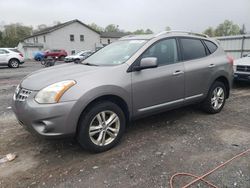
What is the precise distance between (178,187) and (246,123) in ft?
8.68

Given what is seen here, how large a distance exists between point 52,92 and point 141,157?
151 cm

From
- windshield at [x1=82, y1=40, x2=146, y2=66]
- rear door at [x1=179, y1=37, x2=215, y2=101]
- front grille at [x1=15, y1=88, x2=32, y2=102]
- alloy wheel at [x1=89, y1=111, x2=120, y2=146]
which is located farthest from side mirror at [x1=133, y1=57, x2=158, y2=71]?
front grille at [x1=15, y1=88, x2=32, y2=102]

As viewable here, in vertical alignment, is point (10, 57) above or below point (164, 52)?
below

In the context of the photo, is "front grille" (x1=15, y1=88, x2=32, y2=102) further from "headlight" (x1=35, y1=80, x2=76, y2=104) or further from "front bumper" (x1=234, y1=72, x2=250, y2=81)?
"front bumper" (x1=234, y1=72, x2=250, y2=81)

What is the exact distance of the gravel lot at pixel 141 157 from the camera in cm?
281

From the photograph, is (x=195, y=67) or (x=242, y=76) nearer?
(x=195, y=67)

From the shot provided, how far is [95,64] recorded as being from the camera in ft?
12.9

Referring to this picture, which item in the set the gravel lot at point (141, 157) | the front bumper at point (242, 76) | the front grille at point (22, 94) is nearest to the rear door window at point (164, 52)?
the gravel lot at point (141, 157)

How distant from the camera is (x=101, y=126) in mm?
3334

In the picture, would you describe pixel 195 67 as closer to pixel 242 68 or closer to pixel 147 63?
pixel 147 63

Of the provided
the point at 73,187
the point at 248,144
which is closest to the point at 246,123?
the point at 248,144

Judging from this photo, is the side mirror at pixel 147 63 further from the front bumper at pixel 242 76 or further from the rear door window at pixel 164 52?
the front bumper at pixel 242 76

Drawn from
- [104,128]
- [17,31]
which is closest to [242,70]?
[104,128]

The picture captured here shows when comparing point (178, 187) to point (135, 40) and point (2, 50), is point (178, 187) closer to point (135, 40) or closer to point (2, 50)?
point (135, 40)
